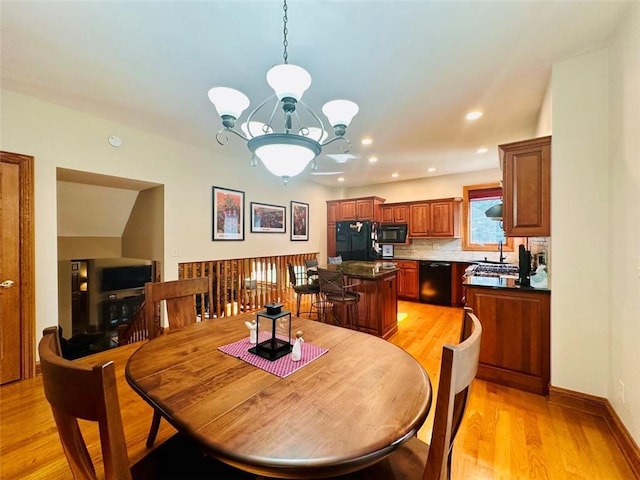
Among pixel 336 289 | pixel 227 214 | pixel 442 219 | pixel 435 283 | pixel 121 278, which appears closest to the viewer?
pixel 336 289

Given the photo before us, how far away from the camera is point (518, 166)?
240 centimetres

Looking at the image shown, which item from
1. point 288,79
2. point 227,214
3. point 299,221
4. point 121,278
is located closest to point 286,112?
point 288,79

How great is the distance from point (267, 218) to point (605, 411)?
15.4 ft

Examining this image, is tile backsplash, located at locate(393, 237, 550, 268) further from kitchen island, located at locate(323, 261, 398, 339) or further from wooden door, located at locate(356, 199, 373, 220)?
kitchen island, located at locate(323, 261, 398, 339)

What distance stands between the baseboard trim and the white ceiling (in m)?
2.56

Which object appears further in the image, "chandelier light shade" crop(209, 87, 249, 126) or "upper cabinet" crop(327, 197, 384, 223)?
"upper cabinet" crop(327, 197, 384, 223)

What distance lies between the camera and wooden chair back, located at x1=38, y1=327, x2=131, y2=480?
69 cm

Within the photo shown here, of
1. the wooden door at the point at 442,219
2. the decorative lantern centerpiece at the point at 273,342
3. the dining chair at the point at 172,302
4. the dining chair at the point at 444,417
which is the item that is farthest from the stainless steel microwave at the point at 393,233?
the dining chair at the point at 444,417

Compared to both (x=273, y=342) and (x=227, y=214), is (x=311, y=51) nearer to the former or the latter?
(x=273, y=342)

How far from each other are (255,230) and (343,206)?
8.03 ft

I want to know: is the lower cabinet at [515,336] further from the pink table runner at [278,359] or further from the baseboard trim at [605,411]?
the pink table runner at [278,359]

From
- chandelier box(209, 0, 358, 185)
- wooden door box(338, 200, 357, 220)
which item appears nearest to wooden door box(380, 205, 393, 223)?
wooden door box(338, 200, 357, 220)

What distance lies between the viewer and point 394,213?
20.5ft

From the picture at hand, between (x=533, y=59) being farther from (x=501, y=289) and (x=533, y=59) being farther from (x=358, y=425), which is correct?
(x=358, y=425)
